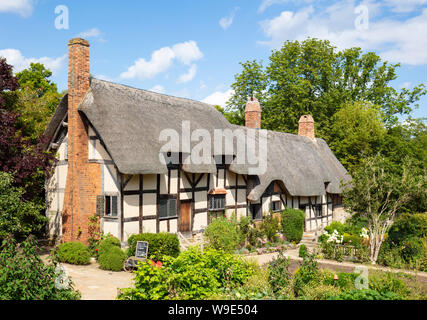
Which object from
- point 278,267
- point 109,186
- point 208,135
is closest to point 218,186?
point 208,135

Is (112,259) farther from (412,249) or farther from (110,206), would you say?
(412,249)

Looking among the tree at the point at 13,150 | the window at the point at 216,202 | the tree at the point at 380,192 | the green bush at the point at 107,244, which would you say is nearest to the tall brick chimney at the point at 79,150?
the tree at the point at 13,150

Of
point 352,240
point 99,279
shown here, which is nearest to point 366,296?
point 99,279

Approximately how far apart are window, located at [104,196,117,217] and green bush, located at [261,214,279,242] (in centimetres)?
866

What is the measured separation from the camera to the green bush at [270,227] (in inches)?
819

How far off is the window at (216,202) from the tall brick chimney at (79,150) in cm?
579

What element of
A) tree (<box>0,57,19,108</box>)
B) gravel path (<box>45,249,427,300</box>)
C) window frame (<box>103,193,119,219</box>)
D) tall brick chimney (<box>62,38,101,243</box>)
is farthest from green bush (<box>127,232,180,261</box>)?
tree (<box>0,57,19,108</box>)

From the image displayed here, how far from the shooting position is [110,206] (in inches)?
605

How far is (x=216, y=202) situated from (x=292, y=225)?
5.31 metres

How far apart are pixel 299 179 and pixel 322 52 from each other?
1827 cm

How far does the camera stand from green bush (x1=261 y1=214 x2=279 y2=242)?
68.2 ft

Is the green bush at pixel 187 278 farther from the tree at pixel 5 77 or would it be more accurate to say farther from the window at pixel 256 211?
the window at pixel 256 211

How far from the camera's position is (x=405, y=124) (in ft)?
127
